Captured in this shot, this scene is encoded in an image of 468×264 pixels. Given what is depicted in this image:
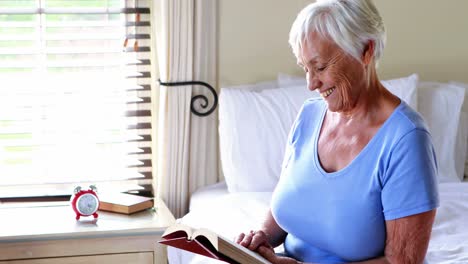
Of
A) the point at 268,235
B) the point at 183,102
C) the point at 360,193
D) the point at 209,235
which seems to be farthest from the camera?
the point at 183,102

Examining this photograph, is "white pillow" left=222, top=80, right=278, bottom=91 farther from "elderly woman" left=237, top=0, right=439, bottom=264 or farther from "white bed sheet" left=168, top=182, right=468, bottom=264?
"elderly woman" left=237, top=0, right=439, bottom=264

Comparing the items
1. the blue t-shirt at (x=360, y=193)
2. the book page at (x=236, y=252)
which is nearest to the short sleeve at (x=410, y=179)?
the blue t-shirt at (x=360, y=193)

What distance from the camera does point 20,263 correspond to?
2.66 m

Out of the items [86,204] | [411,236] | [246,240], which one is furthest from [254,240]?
[86,204]

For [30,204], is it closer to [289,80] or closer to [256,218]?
[256,218]

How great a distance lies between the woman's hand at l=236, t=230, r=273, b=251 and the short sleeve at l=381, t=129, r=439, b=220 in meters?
0.36

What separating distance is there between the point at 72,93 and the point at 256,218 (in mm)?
939

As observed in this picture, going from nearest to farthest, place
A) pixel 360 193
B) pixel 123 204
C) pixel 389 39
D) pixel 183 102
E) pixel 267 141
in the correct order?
pixel 360 193 → pixel 123 204 → pixel 267 141 → pixel 183 102 → pixel 389 39

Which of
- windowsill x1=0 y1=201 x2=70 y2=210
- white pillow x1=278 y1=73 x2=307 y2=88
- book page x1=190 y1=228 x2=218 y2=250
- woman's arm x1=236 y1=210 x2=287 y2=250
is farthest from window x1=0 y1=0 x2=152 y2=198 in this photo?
book page x1=190 y1=228 x2=218 y2=250

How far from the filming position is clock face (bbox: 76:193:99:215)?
2783mm

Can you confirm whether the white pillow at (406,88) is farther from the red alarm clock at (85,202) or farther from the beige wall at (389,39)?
the red alarm clock at (85,202)

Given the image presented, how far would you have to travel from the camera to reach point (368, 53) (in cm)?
193

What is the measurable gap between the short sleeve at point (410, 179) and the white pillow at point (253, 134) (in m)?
1.21

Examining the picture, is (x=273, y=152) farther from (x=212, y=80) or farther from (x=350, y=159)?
(x=350, y=159)
